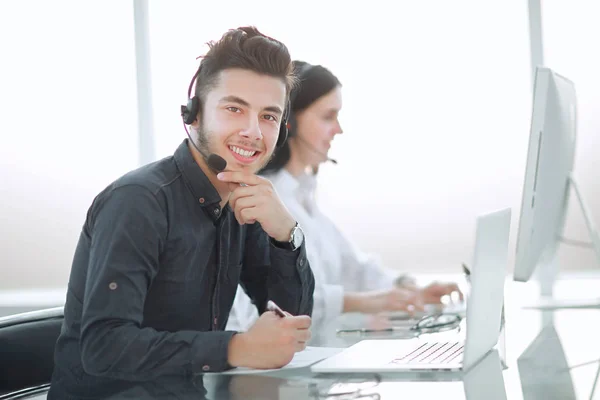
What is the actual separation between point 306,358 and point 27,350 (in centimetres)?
51


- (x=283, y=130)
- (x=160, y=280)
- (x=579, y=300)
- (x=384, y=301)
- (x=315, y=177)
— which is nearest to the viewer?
(x=160, y=280)

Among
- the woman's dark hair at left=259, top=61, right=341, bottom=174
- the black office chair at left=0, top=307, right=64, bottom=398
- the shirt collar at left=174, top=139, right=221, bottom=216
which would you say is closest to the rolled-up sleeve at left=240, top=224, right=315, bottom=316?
the shirt collar at left=174, top=139, right=221, bottom=216

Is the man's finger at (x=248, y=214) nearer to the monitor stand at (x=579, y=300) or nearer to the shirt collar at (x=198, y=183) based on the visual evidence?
the shirt collar at (x=198, y=183)

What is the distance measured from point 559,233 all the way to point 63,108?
3396 millimetres

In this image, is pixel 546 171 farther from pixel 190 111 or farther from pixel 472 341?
pixel 190 111

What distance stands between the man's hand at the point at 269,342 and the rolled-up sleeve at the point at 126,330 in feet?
0.08

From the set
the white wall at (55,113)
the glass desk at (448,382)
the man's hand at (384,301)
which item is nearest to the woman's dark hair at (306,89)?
the man's hand at (384,301)

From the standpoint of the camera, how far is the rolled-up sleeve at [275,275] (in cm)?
161

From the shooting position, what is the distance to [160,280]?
1.37 metres

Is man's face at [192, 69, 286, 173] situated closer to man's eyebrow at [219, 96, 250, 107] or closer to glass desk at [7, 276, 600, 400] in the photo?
man's eyebrow at [219, 96, 250, 107]

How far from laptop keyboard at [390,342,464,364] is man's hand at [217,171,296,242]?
1.31 ft

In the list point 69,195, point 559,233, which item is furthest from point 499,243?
point 69,195

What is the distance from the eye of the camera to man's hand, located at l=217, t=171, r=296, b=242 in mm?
1446

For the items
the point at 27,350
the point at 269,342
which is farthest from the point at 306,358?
the point at 27,350
